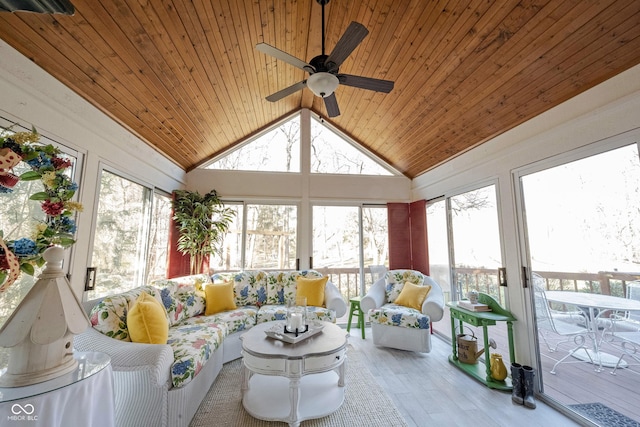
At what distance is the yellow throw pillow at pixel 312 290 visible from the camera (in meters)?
3.86

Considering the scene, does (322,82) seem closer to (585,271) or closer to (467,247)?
(585,271)

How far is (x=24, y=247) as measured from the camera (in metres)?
1.21

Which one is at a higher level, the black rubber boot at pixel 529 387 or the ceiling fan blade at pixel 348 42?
the ceiling fan blade at pixel 348 42

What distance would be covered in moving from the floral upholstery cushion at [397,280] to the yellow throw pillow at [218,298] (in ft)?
7.23

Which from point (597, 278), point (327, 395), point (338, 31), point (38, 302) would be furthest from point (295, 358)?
point (338, 31)

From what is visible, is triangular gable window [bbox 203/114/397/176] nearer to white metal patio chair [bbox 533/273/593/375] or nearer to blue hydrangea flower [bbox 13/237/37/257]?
white metal patio chair [bbox 533/273/593/375]

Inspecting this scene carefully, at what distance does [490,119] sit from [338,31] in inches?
71.8

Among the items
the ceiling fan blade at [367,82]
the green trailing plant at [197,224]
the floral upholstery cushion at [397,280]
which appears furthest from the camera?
the green trailing plant at [197,224]

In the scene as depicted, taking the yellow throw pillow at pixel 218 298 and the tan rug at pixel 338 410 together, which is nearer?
the tan rug at pixel 338 410

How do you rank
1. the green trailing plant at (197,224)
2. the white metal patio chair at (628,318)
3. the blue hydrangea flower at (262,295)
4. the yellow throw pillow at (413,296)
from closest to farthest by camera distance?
the white metal patio chair at (628,318), the yellow throw pillow at (413,296), the blue hydrangea flower at (262,295), the green trailing plant at (197,224)

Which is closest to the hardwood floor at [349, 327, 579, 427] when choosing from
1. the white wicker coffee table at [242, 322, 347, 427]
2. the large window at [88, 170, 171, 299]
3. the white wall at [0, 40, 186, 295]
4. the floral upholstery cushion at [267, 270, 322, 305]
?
the white wicker coffee table at [242, 322, 347, 427]

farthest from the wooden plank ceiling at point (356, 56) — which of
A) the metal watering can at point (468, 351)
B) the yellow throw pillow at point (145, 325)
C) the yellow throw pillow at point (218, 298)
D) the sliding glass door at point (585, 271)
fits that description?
the metal watering can at point (468, 351)

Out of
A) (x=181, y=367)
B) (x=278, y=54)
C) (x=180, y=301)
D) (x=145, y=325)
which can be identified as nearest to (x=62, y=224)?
(x=145, y=325)

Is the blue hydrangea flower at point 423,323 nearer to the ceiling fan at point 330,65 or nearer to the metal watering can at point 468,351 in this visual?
the metal watering can at point 468,351
